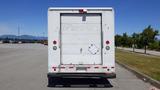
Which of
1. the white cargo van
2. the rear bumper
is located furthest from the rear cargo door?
the rear bumper

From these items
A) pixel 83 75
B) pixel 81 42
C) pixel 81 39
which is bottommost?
pixel 83 75

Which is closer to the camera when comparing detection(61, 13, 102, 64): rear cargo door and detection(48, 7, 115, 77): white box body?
detection(48, 7, 115, 77): white box body

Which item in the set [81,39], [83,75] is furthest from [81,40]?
[83,75]

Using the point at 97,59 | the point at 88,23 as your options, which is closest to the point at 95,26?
the point at 88,23

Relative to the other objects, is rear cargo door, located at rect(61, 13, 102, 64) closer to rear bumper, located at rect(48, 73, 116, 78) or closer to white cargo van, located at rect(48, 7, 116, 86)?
white cargo van, located at rect(48, 7, 116, 86)

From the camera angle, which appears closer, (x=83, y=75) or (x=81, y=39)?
(x=83, y=75)

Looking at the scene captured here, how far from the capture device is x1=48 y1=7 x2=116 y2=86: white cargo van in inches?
514

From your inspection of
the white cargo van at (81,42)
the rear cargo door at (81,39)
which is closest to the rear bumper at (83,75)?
the white cargo van at (81,42)

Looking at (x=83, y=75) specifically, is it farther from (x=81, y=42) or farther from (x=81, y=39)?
(x=81, y=39)

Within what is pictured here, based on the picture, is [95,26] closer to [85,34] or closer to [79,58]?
[85,34]

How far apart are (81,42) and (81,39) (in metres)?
0.11

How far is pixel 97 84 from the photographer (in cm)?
1405

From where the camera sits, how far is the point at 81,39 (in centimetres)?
1336

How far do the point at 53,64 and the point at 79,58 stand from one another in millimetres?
999
